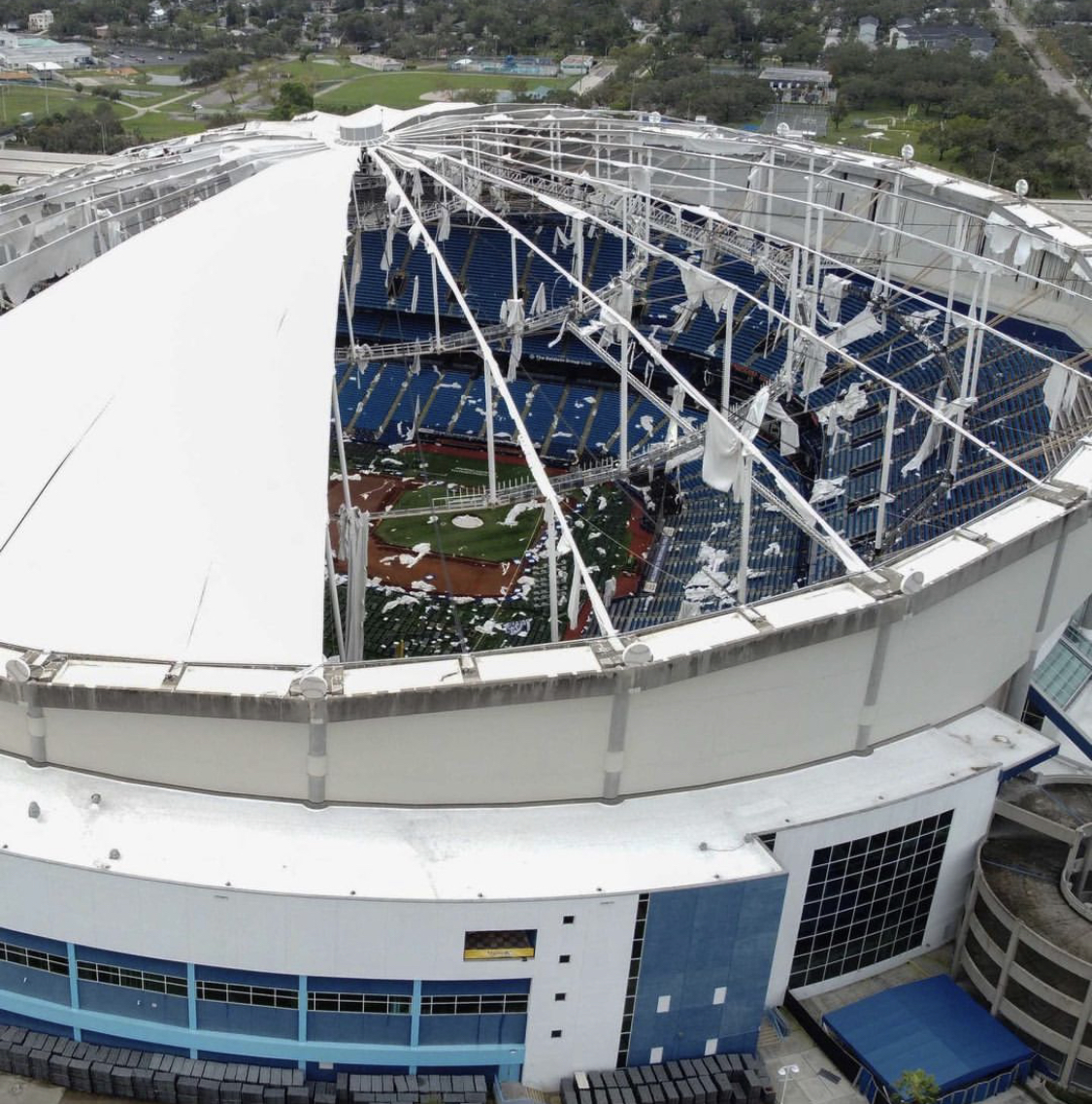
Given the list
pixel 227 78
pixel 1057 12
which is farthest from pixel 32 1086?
pixel 1057 12

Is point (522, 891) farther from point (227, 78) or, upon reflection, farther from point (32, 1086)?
point (227, 78)

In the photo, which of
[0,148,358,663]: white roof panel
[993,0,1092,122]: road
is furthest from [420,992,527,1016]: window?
[993,0,1092,122]: road

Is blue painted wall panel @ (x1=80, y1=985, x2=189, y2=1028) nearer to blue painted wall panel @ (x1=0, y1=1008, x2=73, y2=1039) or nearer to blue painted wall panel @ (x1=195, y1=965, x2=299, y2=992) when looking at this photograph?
blue painted wall panel @ (x1=195, y1=965, x2=299, y2=992)

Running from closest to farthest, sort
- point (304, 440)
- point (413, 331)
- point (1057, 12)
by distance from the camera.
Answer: point (304, 440), point (413, 331), point (1057, 12)

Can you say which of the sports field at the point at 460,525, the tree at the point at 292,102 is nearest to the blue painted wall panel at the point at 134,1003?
the sports field at the point at 460,525

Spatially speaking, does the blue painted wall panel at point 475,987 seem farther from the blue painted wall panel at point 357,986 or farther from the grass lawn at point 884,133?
the grass lawn at point 884,133

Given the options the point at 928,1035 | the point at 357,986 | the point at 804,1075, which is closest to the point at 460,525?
the point at 357,986

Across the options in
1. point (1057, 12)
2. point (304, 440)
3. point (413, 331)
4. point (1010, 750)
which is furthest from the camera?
point (1057, 12)

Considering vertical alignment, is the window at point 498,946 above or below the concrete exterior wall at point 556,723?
below
